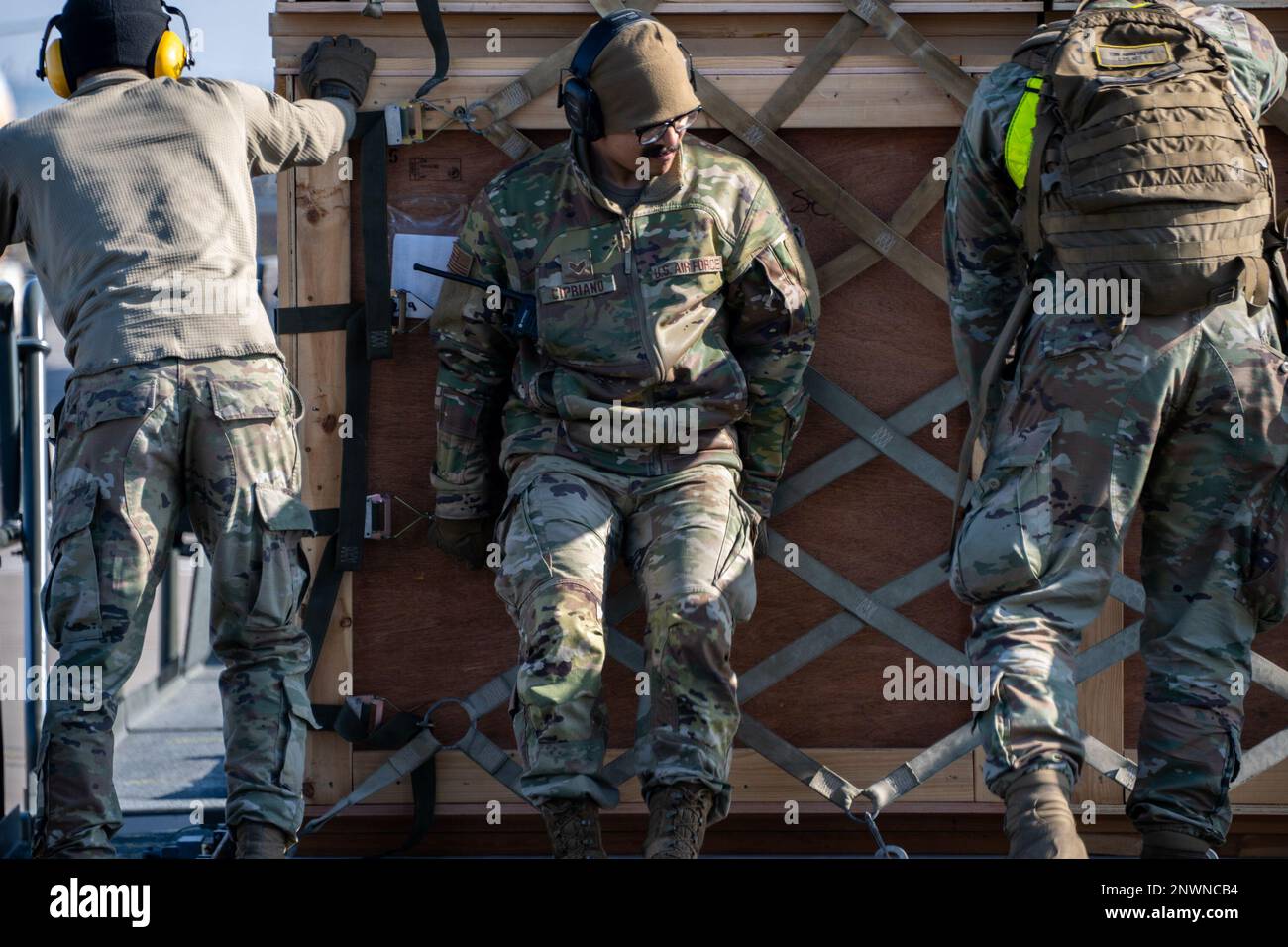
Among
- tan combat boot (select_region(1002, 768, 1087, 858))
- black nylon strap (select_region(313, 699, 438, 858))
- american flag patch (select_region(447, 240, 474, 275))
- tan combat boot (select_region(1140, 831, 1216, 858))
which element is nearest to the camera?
tan combat boot (select_region(1002, 768, 1087, 858))

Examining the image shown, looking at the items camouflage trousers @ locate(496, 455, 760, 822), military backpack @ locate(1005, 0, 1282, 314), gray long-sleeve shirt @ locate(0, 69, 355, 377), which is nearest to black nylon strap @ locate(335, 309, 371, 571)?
camouflage trousers @ locate(496, 455, 760, 822)

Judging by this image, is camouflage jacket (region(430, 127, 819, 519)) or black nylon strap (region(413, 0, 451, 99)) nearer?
camouflage jacket (region(430, 127, 819, 519))

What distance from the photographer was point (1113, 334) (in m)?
3.04

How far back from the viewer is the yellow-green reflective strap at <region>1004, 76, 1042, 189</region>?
317 centimetres

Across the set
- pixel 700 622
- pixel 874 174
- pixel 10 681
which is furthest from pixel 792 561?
pixel 10 681

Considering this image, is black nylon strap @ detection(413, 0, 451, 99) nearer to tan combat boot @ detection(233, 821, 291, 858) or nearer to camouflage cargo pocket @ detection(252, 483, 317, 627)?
camouflage cargo pocket @ detection(252, 483, 317, 627)

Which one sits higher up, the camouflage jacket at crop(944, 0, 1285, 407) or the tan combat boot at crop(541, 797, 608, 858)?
the camouflage jacket at crop(944, 0, 1285, 407)

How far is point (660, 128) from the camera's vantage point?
381cm

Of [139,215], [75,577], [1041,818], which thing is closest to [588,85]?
[139,215]

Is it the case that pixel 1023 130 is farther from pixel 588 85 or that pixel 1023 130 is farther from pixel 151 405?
pixel 151 405

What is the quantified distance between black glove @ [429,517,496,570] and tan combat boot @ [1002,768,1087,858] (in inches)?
68.7

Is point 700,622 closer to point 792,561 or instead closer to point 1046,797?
point 792,561

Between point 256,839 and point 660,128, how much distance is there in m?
1.93

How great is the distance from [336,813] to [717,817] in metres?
1.22
